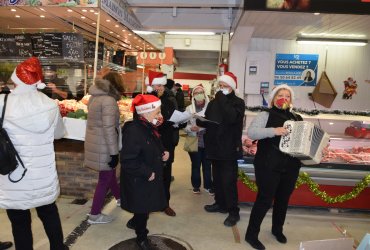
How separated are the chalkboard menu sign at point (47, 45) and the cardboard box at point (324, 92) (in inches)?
194

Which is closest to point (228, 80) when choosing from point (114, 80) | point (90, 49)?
point (114, 80)

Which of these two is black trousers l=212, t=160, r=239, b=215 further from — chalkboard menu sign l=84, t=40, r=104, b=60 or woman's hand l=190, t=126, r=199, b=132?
chalkboard menu sign l=84, t=40, r=104, b=60

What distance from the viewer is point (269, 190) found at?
10.9 ft

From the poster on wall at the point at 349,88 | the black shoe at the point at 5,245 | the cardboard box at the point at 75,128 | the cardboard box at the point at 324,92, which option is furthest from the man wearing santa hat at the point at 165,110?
the poster on wall at the point at 349,88

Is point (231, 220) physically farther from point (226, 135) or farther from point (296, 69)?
point (296, 69)

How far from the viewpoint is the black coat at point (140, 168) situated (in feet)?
9.46

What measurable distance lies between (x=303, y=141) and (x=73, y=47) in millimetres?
3940

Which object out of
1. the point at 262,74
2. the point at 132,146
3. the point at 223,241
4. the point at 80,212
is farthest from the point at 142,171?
the point at 262,74

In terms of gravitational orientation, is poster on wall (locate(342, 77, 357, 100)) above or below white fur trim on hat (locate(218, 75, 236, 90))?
above

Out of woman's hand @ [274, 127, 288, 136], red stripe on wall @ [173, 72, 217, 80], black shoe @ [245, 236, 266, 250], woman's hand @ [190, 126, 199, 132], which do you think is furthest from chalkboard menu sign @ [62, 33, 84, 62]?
red stripe on wall @ [173, 72, 217, 80]

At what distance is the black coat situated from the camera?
2883 millimetres

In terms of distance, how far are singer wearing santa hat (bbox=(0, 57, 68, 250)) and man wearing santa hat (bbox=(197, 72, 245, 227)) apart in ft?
5.89

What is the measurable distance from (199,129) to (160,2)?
3.98 m

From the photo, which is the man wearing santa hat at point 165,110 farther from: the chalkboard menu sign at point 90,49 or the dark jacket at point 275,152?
the chalkboard menu sign at point 90,49
